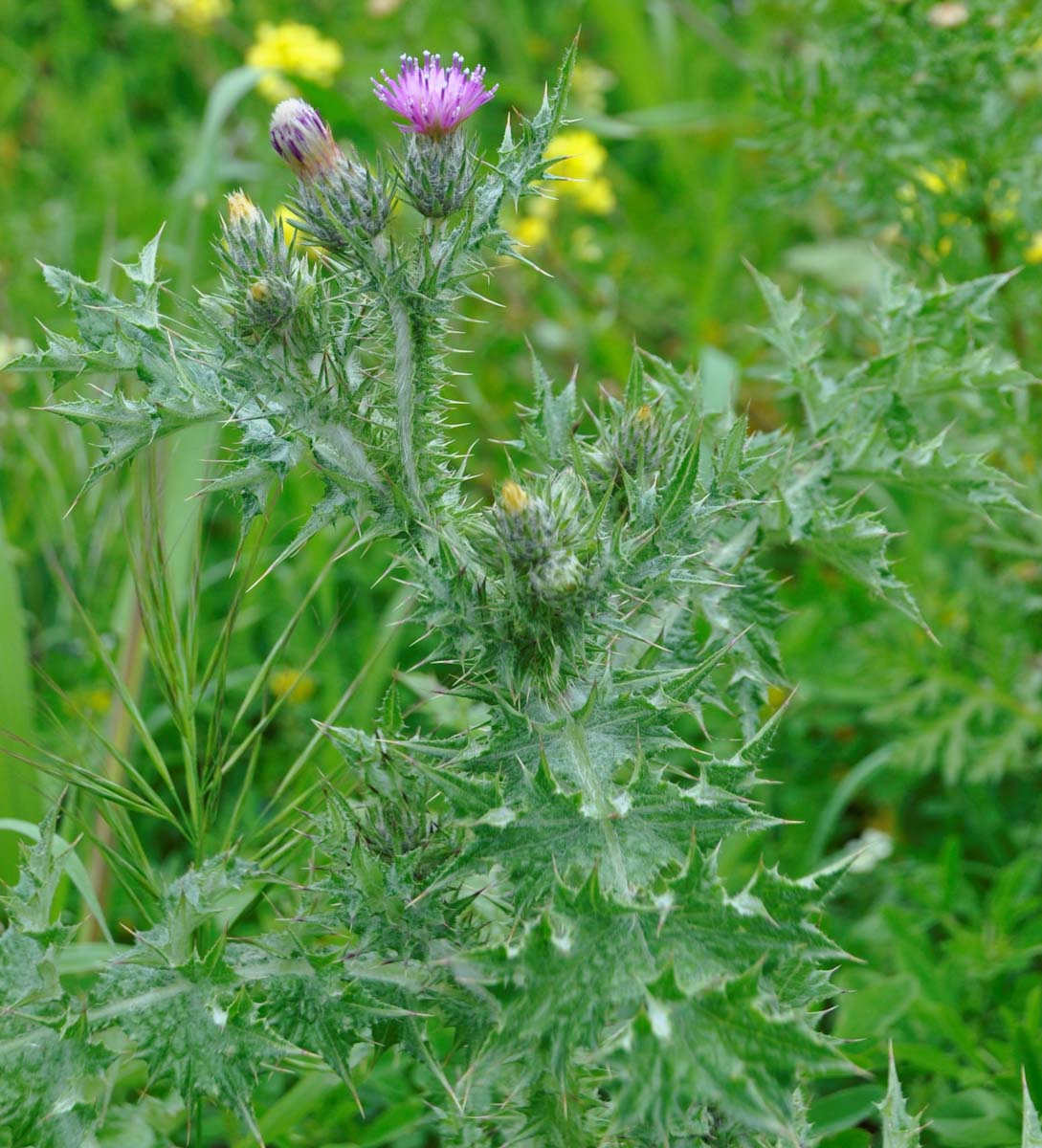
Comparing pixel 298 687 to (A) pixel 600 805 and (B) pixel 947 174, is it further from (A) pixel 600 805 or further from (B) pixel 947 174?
(B) pixel 947 174

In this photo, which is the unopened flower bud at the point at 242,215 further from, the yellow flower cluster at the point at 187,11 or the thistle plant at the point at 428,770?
the yellow flower cluster at the point at 187,11

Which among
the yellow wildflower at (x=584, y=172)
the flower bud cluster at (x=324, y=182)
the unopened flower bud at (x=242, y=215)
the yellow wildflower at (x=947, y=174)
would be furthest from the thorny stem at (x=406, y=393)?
the yellow wildflower at (x=584, y=172)

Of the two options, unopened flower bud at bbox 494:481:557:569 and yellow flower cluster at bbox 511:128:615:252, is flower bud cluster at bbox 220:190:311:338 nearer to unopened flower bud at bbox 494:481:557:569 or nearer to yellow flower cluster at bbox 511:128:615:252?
unopened flower bud at bbox 494:481:557:569

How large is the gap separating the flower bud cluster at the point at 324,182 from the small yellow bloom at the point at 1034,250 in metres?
2.27

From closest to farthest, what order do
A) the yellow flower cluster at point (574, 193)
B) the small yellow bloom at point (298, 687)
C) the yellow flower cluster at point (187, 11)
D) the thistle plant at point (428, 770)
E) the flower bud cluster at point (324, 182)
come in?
1. the thistle plant at point (428, 770)
2. the flower bud cluster at point (324, 182)
3. the small yellow bloom at point (298, 687)
4. the yellow flower cluster at point (574, 193)
5. the yellow flower cluster at point (187, 11)

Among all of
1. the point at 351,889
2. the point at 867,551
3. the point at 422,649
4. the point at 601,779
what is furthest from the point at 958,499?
the point at 422,649

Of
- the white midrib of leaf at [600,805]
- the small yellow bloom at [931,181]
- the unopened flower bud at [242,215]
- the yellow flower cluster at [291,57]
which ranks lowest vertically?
the white midrib of leaf at [600,805]

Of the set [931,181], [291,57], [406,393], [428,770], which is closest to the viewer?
[428,770]

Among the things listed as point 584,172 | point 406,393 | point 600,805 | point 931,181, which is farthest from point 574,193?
point 600,805

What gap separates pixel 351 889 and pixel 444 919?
149 millimetres

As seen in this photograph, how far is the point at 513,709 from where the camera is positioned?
1758mm

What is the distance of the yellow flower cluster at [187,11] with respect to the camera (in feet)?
17.5

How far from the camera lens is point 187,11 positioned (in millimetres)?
5383

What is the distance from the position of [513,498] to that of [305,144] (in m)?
0.59
